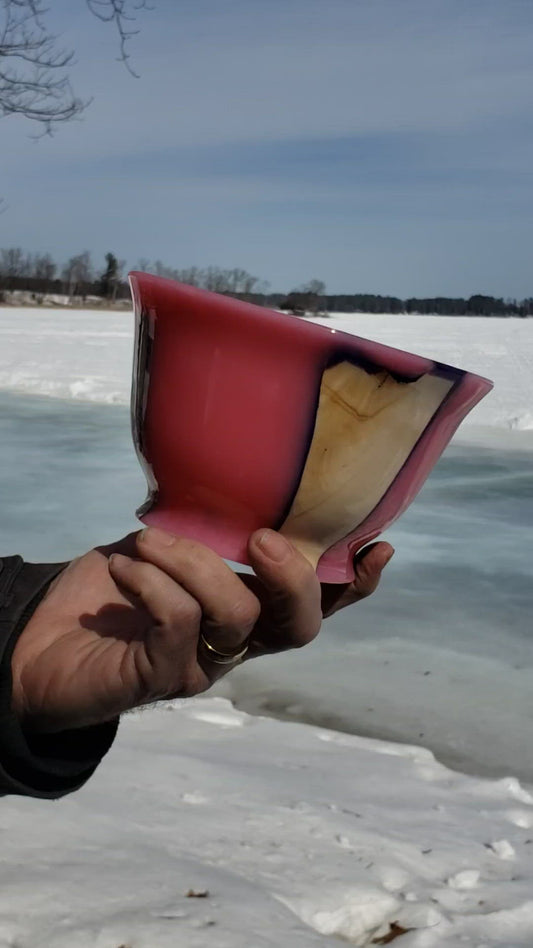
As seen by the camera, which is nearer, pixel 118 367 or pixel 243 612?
pixel 243 612

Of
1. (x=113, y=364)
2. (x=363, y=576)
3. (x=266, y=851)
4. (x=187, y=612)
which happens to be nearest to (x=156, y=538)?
(x=187, y=612)

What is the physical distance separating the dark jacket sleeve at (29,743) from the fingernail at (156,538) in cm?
24

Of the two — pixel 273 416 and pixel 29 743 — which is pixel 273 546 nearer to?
pixel 273 416

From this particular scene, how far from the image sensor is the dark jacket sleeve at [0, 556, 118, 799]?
757 millimetres

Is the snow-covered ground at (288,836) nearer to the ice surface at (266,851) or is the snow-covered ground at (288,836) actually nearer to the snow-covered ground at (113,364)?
the ice surface at (266,851)

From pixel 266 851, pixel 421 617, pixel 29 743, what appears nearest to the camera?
pixel 29 743

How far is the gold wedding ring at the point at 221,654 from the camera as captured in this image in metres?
0.65

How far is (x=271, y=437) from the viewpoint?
566 mm

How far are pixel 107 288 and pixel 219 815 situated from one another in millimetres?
36685

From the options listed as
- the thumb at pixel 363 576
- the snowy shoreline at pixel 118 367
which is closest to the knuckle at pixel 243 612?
the thumb at pixel 363 576

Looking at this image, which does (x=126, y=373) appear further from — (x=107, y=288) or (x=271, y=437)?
(x=107, y=288)

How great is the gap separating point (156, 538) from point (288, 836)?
1038 mm

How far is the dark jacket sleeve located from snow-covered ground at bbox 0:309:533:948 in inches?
17.6

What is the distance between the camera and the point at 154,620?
0.61 m
